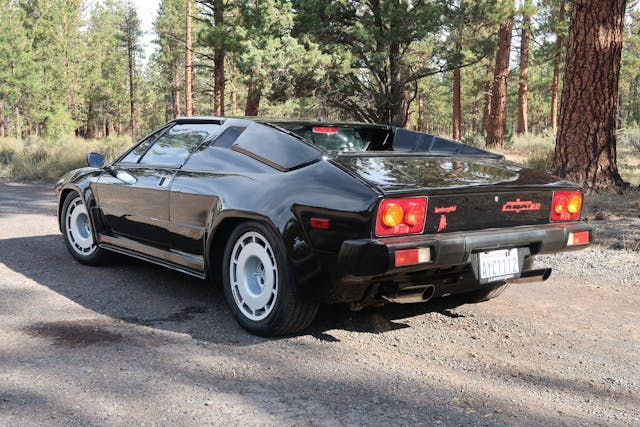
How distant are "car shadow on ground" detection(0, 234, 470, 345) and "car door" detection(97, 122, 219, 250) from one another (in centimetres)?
43

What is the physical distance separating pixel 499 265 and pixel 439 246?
1.85ft

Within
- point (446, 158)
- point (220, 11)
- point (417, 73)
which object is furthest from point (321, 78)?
point (446, 158)

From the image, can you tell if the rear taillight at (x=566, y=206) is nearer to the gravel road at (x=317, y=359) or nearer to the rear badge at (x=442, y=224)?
the gravel road at (x=317, y=359)

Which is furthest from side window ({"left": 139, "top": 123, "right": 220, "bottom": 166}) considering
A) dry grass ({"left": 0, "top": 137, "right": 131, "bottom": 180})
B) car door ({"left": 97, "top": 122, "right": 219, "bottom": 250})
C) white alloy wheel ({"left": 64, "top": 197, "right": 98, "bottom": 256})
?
dry grass ({"left": 0, "top": 137, "right": 131, "bottom": 180})

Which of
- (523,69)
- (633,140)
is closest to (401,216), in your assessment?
(633,140)

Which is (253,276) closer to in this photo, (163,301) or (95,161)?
(163,301)

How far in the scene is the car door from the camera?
451cm

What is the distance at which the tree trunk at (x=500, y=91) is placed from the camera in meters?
23.4

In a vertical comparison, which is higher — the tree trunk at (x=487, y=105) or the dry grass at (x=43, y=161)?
the tree trunk at (x=487, y=105)

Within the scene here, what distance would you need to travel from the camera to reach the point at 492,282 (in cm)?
350

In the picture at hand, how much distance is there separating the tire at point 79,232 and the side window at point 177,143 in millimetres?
1069

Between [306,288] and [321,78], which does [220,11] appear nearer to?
[321,78]

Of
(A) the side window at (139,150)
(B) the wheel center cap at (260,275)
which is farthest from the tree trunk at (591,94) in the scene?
(B) the wheel center cap at (260,275)

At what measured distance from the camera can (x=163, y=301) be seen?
4496mm
